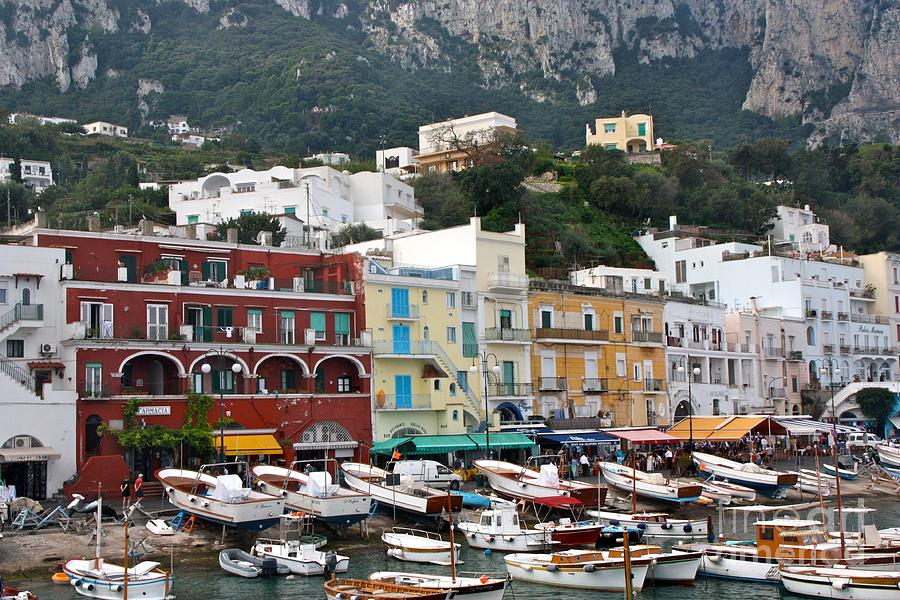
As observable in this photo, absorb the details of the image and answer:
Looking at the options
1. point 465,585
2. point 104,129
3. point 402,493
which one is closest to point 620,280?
point 402,493

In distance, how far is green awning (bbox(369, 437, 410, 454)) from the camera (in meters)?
56.8

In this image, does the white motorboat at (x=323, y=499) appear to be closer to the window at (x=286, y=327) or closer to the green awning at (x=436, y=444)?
the green awning at (x=436, y=444)

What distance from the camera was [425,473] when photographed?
51250 millimetres

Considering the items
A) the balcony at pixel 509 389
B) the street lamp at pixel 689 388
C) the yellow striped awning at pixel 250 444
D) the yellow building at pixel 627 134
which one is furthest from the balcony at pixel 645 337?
the yellow building at pixel 627 134

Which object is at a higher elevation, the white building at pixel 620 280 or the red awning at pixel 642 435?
the white building at pixel 620 280

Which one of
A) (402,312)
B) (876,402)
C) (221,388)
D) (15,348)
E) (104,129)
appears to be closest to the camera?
(15,348)

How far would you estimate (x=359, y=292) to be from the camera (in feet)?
196

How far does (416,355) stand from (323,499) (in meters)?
17.1

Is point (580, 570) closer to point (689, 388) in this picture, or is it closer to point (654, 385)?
point (689, 388)

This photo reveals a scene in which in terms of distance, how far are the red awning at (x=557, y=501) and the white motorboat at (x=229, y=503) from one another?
1121 cm

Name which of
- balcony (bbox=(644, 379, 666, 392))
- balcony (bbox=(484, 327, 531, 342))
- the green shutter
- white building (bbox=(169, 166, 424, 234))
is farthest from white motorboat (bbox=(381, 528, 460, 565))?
white building (bbox=(169, 166, 424, 234))

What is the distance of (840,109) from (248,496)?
581ft

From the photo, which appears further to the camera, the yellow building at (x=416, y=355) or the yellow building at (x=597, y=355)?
the yellow building at (x=597, y=355)

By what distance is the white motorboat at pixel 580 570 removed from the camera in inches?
1480
